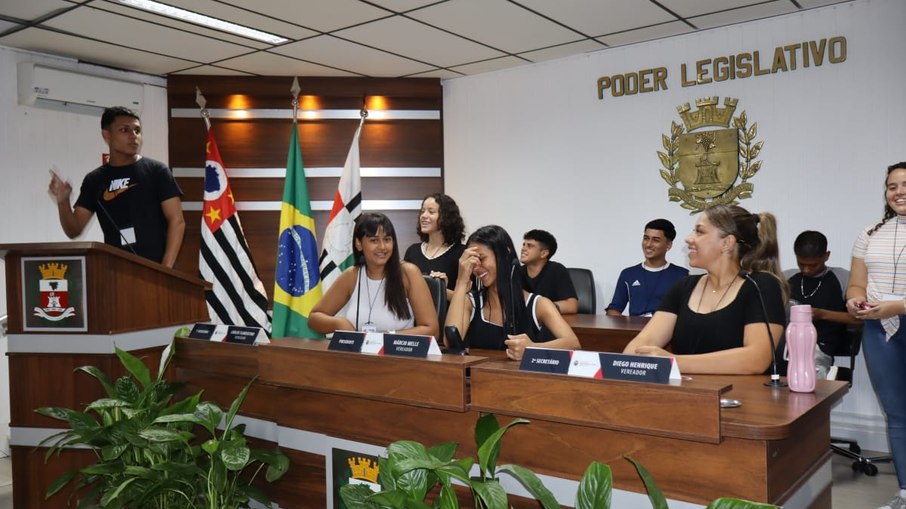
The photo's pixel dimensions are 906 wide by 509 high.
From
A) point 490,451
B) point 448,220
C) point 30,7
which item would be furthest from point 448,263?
point 30,7

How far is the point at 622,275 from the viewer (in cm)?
468

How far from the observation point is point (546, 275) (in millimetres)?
4078

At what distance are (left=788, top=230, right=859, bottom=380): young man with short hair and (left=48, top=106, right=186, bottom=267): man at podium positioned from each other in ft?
11.1

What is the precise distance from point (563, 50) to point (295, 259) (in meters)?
2.52

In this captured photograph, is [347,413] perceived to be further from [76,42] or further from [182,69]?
[182,69]

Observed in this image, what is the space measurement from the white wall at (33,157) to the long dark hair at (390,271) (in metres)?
3.04

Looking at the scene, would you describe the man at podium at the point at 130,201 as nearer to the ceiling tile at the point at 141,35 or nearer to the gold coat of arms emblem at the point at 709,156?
the ceiling tile at the point at 141,35

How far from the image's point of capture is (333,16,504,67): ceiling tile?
175 inches

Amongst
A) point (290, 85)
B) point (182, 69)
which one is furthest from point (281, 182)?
point (182, 69)

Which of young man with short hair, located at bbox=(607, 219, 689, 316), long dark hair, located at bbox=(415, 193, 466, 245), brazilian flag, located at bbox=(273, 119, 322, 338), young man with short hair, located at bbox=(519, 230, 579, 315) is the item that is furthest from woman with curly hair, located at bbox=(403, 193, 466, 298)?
brazilian flag, located at bbox=(273, 119, 322, 338)

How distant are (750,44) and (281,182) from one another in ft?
12.0

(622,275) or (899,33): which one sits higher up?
(899,33)

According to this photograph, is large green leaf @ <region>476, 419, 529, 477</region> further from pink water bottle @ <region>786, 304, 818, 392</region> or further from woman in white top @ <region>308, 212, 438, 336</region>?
woman in white top @ <region>308, 212, 438, 336</region>

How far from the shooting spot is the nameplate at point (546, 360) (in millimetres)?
1788
